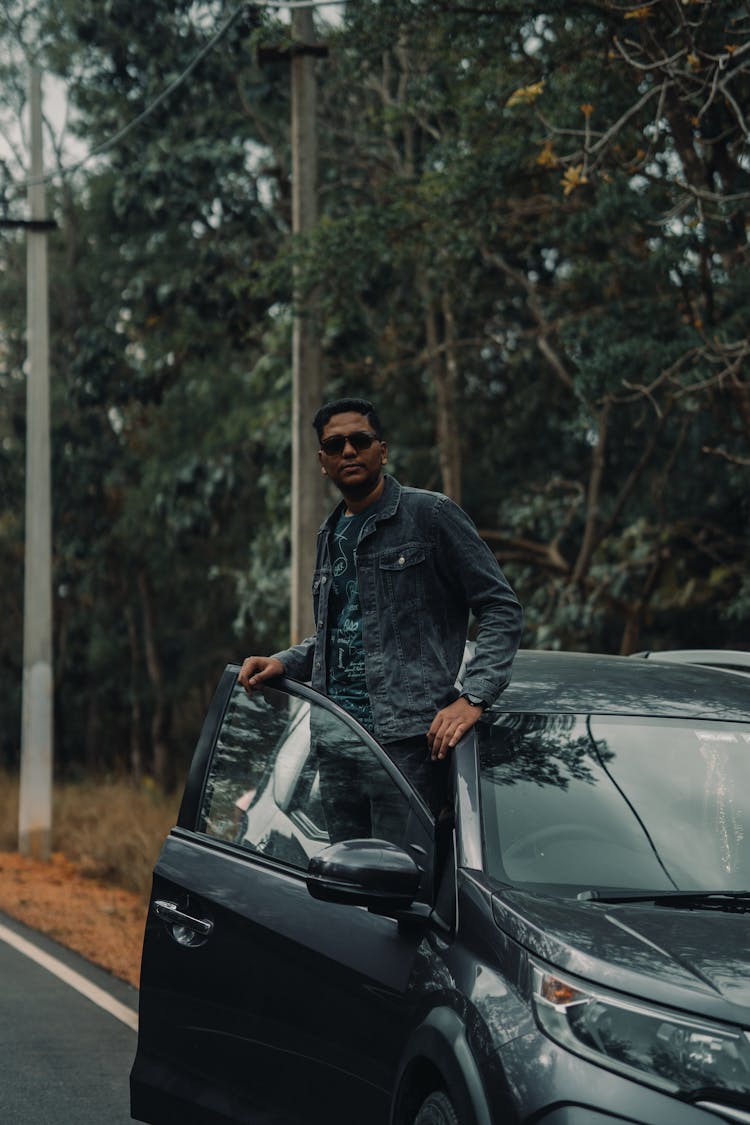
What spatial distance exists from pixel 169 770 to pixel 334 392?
606 inches

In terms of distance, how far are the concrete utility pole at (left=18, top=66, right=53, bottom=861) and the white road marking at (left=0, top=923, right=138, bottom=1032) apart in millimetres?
5983

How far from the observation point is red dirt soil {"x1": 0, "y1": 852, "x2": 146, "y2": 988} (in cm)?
1087

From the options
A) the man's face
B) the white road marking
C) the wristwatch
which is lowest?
the white road marking

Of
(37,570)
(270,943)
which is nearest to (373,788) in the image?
(270,943)

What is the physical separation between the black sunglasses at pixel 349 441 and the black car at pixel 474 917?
0.67m

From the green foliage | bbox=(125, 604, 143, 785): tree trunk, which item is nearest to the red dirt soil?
the green foliage

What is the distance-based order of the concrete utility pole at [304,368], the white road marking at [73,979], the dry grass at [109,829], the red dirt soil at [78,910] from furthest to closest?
1. the dry grass at [109,829]
2. the concrete utility pole at [304,368]
3. the red dirt soil at [78,910]
4. the white road marking at [73,979]

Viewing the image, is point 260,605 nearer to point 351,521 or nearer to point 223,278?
point 223,278

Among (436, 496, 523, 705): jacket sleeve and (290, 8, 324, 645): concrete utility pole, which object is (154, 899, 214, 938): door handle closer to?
(436, 496, 523, 705): jacket sleeve

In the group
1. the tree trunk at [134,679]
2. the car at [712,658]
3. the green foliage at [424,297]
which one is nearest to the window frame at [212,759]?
the car at [712,658]

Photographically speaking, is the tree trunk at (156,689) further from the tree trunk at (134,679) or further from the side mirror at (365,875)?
the side mirror at (365,875)

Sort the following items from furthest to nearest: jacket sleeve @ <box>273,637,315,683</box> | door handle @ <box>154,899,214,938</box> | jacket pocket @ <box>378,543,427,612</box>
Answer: jacket sleeve @ <box>273,637,315,683</box>, door handle @ <box>154,899,214,938</box>, jacket pocket @ <box>378,543,427,612</box>

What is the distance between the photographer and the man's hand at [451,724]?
4.43 m

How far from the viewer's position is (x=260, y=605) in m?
20.5
